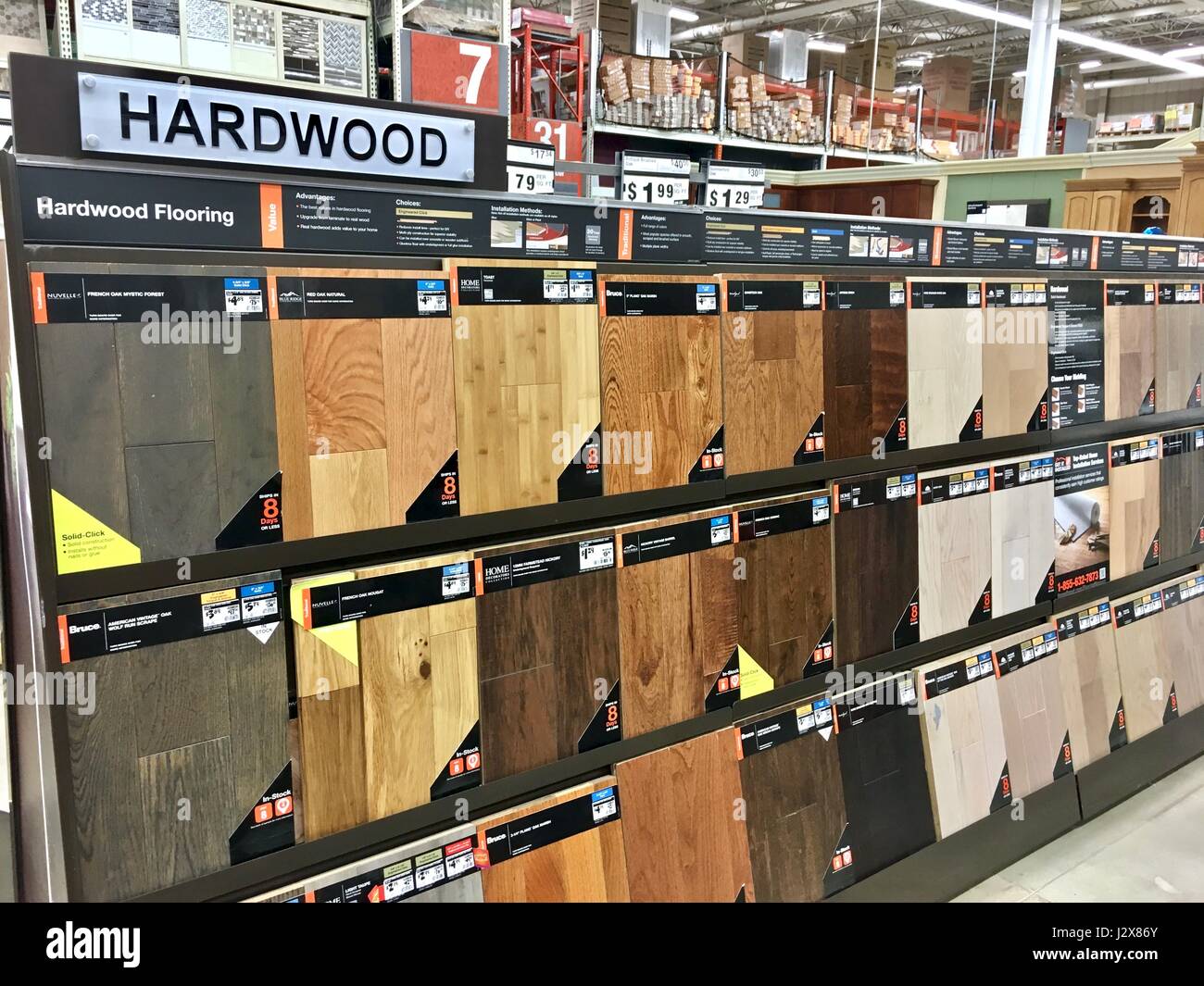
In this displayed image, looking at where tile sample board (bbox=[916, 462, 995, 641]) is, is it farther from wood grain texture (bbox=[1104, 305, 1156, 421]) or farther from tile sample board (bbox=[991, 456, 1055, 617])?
wood grain texture (bbox=[1104, 305, 1156, 421])

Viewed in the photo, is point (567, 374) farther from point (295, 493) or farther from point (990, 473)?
point (990, 473)

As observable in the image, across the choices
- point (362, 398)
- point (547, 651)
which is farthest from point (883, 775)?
point (362, 398)

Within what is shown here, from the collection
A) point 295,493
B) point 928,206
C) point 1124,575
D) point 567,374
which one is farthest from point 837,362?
point 928,206

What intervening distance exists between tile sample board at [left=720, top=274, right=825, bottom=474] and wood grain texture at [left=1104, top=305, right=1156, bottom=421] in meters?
1.32

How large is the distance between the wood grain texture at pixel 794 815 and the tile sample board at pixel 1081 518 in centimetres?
114

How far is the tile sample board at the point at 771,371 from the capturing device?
6.97 ft

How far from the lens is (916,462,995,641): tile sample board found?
2.56 metres

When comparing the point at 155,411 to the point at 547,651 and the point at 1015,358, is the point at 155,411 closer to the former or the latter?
the point at 547,651

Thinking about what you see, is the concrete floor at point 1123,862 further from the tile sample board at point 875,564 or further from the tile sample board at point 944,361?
the tile sample board at point 944,361

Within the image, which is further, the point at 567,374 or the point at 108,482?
the point at 567,374

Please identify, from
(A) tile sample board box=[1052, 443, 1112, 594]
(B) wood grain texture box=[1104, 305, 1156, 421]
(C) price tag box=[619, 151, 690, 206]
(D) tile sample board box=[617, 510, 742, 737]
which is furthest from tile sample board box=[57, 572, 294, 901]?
(B) wood grain texture box=[1104, 305, 1156, 421]

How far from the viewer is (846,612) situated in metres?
2.39

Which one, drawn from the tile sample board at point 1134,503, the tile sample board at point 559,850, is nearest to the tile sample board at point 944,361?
the tile sample board at point 1134,503
